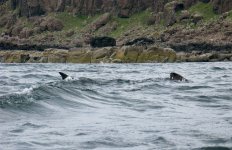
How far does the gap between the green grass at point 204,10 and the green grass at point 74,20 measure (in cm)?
3267

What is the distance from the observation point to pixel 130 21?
149 meters

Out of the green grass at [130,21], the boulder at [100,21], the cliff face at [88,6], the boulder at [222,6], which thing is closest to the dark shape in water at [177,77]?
the boulder at [222,6]

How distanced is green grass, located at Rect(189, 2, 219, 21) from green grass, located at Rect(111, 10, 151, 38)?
13933 mm

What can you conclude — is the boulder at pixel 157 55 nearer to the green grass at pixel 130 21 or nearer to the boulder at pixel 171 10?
the boulder at pixel 171 10

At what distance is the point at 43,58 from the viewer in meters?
91.6

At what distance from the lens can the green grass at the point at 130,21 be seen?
143 metres

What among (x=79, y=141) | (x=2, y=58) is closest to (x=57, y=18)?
(x=2, y=58)

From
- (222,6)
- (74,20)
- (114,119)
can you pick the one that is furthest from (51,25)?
(114,119)

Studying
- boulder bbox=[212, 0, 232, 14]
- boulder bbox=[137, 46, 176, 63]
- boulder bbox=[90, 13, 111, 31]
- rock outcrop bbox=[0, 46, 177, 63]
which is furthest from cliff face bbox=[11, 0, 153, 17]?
boulder bbox=[137, 46, 176, 63]

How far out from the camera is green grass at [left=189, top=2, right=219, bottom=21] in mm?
132462

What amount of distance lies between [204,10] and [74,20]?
142ft

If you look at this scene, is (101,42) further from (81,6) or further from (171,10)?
(81,6)

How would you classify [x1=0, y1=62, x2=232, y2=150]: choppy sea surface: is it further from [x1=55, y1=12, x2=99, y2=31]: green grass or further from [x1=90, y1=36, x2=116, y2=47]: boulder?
[x1=55, y1=12, x2=99, y2=31]: green grass

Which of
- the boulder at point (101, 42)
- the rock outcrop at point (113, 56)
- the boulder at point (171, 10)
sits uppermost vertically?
the boulder at point (171, 10)
